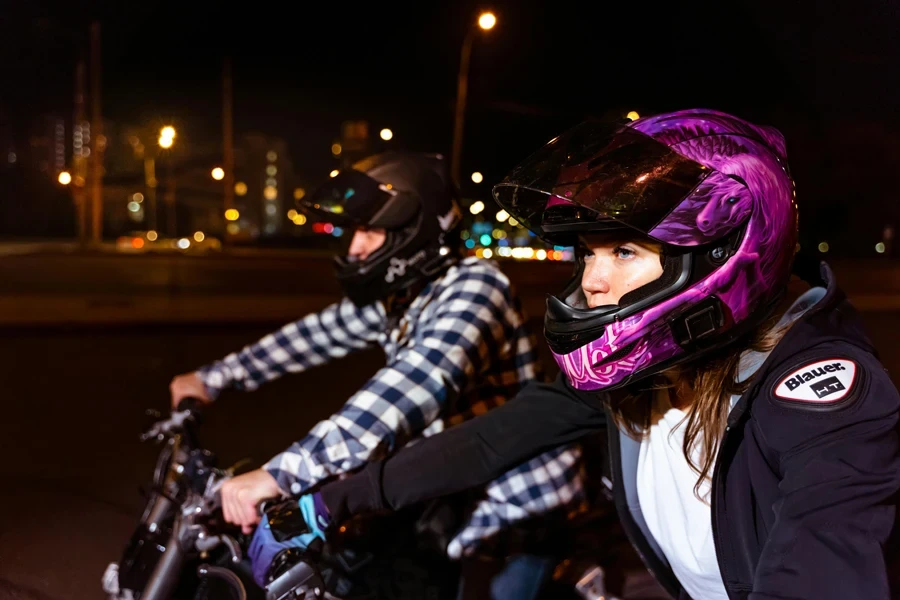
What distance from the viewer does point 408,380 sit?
7.11 feet

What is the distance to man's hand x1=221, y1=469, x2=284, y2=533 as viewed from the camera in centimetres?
189

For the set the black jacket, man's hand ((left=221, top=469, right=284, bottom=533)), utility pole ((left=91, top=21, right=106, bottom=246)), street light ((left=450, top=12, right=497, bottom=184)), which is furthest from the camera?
utility pole ((left=91, top=21, right=106, bottom=246))

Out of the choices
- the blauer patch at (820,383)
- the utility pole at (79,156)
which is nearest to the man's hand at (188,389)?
the blauer patch at (820,383)

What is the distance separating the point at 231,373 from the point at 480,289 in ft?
4.21

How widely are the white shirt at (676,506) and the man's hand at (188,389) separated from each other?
183cm

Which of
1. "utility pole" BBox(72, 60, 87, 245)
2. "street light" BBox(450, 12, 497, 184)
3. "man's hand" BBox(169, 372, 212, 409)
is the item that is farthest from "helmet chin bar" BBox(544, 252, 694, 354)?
"utility pole" BBox(72, 60, 87, 245)

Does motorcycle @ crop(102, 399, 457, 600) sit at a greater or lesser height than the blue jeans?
greater

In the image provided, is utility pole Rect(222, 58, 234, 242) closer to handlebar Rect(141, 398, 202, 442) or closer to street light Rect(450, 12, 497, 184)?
street light Rect(450, 12, 497, 184)

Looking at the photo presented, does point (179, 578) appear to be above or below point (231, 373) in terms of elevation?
below

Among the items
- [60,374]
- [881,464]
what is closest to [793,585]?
[881,464]

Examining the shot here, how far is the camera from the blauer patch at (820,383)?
1334 mm

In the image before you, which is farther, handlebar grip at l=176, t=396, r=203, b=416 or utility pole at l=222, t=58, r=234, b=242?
utility pole at l=222, t=58, r=234, b=242

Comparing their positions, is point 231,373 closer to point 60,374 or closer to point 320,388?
point 320,388

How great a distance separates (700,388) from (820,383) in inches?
15.3
